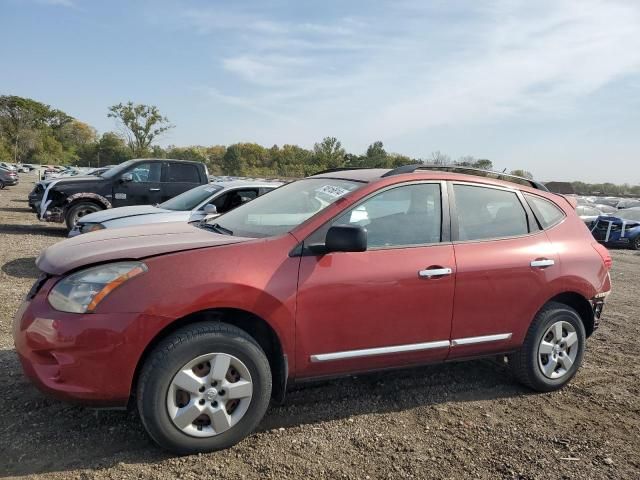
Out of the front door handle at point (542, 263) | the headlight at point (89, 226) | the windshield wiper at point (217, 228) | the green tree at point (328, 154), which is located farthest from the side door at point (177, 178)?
the green tree at point (328, 154)

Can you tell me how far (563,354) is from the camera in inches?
166

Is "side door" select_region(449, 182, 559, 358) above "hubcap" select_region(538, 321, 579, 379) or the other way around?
above

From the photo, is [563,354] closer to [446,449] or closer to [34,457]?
[446,449]

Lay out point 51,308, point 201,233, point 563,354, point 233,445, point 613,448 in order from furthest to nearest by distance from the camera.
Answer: point 563,354 < point 201,233 < point 613,448 < point 233,445 < point 51,308

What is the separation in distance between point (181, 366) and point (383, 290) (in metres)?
1.34

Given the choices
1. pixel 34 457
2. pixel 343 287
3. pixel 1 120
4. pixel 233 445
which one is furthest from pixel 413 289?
pixel 1 120

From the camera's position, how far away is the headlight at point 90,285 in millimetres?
2795

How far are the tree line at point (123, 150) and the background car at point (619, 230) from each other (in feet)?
114

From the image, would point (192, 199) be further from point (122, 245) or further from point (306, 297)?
point (306, 297)

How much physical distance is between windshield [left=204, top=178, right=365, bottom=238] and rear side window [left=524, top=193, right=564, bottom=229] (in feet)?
5.24

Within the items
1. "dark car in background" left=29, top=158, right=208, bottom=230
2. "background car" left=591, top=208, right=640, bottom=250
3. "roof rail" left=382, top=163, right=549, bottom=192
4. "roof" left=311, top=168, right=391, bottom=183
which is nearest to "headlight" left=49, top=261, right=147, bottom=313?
"roof" left=311, top=168, right=391, bottom=183

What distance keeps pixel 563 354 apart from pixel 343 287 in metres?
2.17

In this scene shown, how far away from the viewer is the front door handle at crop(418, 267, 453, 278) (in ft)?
11.5

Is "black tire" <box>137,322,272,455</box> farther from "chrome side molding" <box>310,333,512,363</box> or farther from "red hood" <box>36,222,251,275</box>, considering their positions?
"red hood" <box>36,222,251,275</box>
